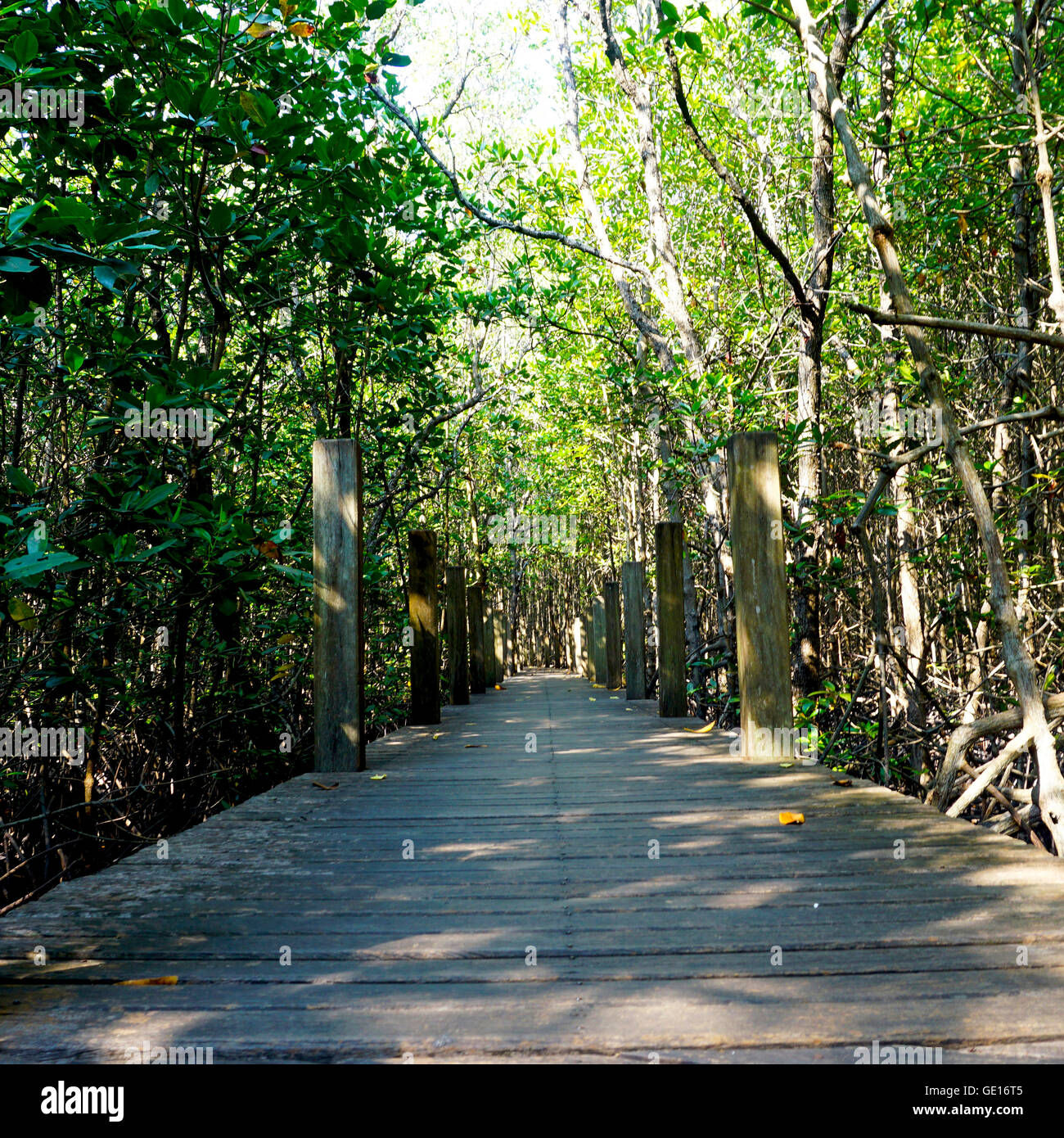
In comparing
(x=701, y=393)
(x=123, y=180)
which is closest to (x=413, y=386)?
(x=701, y=393)

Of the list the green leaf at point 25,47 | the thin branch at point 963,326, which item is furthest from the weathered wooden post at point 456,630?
the green leaf at point 25,47

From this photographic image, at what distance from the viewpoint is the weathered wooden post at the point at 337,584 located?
13.8ft

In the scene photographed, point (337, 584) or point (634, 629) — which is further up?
point (337, 584)

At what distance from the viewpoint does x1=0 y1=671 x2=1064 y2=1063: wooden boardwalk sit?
1506 millimetres

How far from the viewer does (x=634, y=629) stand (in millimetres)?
8734

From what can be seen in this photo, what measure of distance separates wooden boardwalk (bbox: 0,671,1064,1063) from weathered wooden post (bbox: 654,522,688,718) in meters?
3.19

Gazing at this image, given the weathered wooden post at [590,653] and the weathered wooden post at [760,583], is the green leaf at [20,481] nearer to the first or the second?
the weathered wooden post at [760,583]

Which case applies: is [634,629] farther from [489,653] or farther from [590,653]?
[590,653]

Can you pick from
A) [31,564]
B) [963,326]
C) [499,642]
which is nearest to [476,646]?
[499,642]

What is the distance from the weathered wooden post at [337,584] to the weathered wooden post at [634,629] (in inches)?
184

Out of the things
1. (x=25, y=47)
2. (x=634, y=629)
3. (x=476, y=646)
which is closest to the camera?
(x=25, y=47)

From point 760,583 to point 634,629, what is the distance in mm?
4663

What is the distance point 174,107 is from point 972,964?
4036 mm

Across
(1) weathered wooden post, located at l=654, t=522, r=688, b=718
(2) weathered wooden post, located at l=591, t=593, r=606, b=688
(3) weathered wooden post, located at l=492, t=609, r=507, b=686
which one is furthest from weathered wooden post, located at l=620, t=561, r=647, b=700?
(3) weathered wooden post, located at l=492, t=609, r=507, b=686
